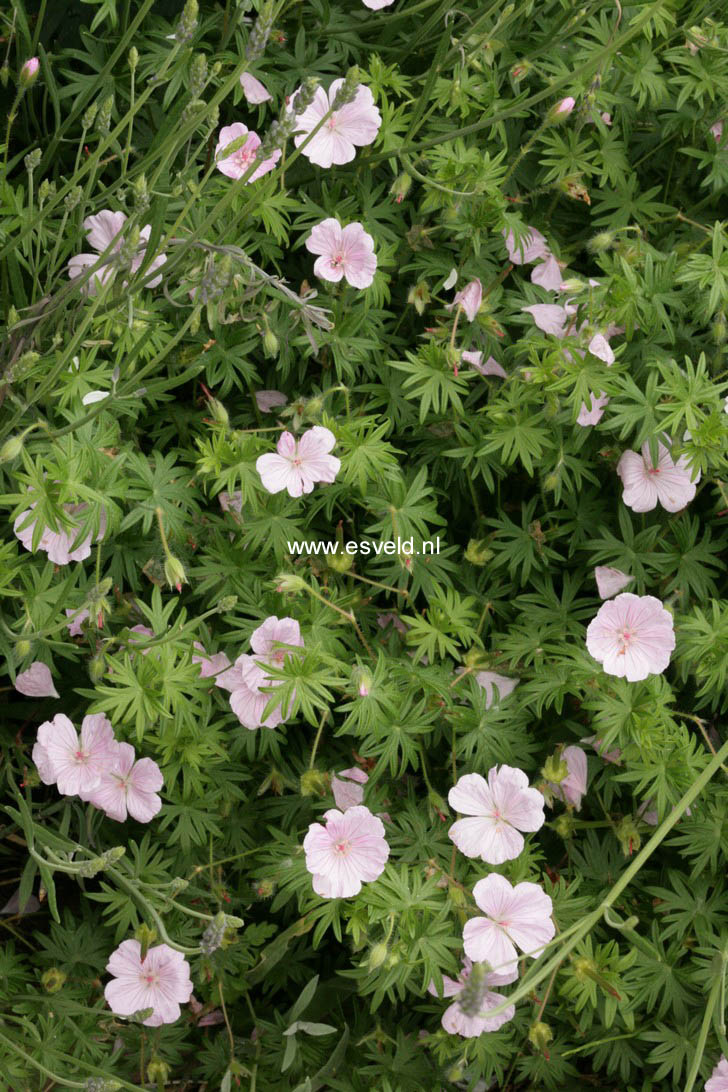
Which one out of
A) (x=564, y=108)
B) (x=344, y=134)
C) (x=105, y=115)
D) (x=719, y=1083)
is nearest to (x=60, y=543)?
(x=105, y=115)

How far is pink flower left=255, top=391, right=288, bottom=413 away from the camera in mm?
1981

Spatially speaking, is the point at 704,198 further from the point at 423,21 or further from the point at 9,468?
the point at 9,468

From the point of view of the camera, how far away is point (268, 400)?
1.99 meters

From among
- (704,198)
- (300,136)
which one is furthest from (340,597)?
(704,198)

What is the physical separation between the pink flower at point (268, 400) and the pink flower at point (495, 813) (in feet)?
2.42

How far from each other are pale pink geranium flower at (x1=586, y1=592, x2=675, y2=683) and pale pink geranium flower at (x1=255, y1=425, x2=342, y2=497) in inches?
18.6

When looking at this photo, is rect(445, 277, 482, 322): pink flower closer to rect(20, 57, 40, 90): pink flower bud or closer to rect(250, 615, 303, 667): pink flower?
rect(250, 615, 303, 667): pink flower

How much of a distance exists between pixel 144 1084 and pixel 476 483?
3.83ft

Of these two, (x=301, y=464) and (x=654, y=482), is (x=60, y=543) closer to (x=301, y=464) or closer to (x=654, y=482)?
(x=301, y=464)

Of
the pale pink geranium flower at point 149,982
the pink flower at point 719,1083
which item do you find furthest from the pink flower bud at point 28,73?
the pink flower at point 719,1083

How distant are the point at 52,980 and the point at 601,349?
1.33m

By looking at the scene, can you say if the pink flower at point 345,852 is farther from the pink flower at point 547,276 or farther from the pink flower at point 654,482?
the pink flower at point 547,276

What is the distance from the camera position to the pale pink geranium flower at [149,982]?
171 cm

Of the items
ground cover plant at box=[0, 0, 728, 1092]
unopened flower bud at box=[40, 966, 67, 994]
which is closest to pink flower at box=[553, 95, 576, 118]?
ground cover plant at box=[0, 0, 728, 1092]
